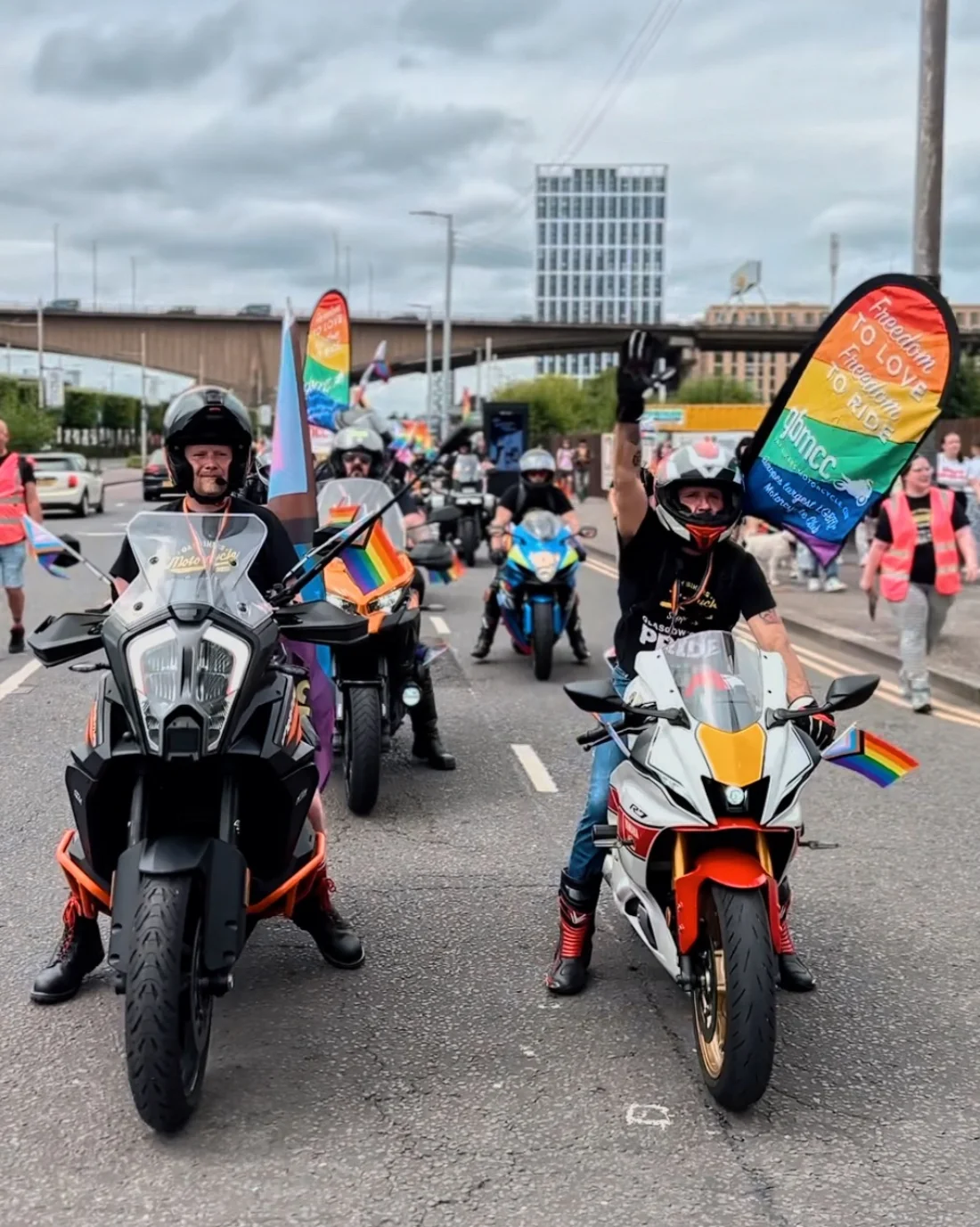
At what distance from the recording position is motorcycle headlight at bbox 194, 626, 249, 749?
11.0 feet

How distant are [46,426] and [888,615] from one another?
5160 cm

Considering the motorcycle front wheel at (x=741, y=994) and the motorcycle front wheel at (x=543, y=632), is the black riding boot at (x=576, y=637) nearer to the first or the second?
the motorcycle front wheel at (x=543, y=632)

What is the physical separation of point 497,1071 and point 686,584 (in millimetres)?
1597

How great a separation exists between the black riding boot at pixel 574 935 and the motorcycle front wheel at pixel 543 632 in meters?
5.98

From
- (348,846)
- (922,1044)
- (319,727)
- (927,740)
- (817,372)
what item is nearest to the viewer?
(922,1044)

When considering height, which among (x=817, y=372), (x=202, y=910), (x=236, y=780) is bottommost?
(x=202, y=910)

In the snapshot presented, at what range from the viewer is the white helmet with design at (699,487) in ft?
13.6

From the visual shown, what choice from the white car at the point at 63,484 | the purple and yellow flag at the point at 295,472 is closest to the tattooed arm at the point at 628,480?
the purple and yellow flag at the point at 295,472

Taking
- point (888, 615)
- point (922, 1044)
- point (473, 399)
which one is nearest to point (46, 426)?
point (473, 399)

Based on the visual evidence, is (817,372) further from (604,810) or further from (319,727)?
(319,727)

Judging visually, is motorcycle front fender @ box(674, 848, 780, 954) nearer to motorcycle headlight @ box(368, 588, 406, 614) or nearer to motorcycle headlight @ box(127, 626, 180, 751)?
motorcycle headlight @ box(127, 626, 180, 751)

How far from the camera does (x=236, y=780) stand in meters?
3.58

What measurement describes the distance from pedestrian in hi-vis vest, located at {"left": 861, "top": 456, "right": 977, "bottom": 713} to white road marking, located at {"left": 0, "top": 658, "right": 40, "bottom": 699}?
247 inches

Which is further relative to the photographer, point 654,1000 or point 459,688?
point 459,688
